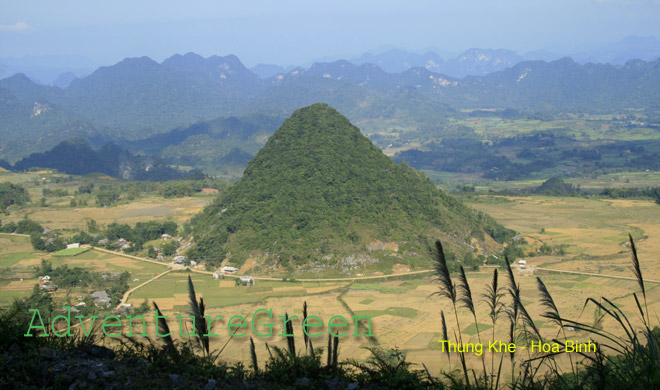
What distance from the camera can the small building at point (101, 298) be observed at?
29234 mm

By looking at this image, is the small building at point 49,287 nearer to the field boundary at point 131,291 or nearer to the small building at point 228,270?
the field boundary at point 131,291

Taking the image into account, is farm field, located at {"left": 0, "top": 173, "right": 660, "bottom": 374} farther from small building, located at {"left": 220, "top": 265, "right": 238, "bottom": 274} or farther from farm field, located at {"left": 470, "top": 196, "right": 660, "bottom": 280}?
small building, located at {"left": 220, "top": 265, "right": 238, "bottom": 274}

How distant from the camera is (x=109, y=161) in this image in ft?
314

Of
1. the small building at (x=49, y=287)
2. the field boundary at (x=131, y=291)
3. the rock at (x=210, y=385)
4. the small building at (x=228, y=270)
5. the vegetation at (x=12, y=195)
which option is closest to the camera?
the rock at (x=210, y=385)

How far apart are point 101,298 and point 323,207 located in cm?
1674

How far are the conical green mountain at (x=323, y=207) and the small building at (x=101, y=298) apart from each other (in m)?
8.49

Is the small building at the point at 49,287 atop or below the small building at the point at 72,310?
atop

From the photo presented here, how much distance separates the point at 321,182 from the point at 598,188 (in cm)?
4702

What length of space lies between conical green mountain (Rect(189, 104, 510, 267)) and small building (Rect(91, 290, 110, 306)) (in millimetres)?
8486

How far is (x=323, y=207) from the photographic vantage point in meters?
40.4

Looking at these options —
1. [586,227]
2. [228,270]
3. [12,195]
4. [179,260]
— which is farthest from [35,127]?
[586,227]

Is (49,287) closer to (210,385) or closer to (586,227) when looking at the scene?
(210,385)

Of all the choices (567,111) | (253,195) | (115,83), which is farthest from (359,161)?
(115,83)

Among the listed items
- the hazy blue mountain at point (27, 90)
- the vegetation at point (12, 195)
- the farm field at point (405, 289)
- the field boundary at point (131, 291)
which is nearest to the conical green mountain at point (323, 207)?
the farm field at point (405, 289)
